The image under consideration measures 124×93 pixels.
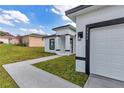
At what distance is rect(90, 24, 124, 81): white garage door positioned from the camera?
572cm

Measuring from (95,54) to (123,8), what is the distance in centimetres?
250

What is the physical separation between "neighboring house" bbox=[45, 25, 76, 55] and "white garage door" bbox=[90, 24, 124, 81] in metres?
10.8

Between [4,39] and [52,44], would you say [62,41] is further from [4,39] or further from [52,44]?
[4,39]

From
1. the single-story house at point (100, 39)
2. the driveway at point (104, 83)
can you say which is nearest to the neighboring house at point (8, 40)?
the single-story house at point (100, 39)

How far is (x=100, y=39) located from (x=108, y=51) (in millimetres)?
727

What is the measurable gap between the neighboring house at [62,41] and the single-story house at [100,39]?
9.88 meters

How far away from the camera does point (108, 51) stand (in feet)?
20.2

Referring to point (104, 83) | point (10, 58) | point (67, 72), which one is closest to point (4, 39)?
point (10, 58)

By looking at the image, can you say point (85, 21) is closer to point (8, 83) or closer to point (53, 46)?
point (8, 83)

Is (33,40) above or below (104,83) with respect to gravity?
above
